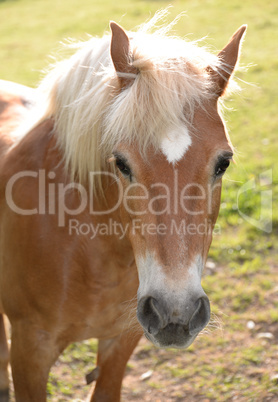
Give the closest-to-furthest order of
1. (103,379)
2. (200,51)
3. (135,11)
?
(200,51) → (103,379) → (135,11)

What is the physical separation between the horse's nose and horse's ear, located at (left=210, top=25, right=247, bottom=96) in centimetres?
95

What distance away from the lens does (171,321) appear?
1.88 meters

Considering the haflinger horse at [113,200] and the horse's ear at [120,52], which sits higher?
the horse's ear at [120,52]

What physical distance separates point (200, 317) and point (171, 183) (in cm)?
52

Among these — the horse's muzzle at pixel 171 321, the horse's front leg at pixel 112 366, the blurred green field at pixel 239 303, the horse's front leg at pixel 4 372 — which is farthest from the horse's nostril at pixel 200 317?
the horse's front leg at pixel 4 372

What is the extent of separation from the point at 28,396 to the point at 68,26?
1162 centimetres

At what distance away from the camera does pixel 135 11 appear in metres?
12.8

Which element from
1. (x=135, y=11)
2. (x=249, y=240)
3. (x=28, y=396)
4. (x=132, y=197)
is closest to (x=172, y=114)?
(x=132, y=197)

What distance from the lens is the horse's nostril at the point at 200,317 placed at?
1.92m

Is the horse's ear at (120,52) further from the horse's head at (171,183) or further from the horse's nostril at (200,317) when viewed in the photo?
the horse's nostril at (200,317)

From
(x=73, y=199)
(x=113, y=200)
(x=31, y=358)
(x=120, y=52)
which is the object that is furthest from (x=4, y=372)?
(x=120, y=52)

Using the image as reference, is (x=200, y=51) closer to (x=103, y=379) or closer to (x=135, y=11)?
(x=103, y=379)

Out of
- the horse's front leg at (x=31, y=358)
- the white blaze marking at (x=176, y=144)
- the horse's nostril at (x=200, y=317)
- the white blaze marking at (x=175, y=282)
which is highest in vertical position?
the white blaze marking at (x=176, y=144)

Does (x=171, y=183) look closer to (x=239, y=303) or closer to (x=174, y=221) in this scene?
(x=174, y=221)
